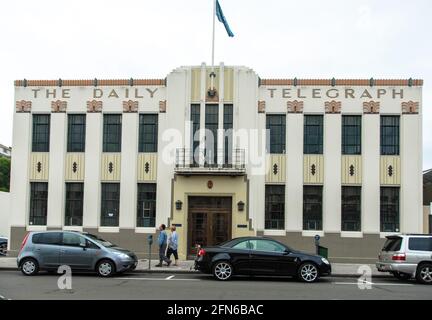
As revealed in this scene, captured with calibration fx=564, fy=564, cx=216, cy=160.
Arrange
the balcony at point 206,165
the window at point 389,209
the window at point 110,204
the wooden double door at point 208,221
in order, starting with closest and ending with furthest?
the balcony at point 206,165 < the window at point 389,209 < the wooden double door at point 208,221 < the window at point 110,204

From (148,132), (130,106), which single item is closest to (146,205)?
(148,132)

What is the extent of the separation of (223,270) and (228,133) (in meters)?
8.06

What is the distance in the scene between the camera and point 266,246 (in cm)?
1758

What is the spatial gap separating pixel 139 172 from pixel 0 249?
292 inches

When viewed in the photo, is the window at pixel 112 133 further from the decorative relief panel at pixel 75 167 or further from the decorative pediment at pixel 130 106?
the decorative relief panel at pixel 75 167

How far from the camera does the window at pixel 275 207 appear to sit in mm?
23859

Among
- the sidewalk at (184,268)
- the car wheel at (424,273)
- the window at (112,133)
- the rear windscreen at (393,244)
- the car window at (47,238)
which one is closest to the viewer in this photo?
the car wheel at (424,273)

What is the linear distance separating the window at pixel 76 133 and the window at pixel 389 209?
518 inches

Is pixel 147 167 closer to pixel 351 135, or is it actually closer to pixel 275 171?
pixel 275 171

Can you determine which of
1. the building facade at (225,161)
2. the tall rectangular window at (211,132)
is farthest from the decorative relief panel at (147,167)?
the tall rectangular window at (211,132)

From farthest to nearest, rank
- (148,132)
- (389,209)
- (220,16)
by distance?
(220,16)
(148,132)
(389,209)

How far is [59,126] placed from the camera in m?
24.8
